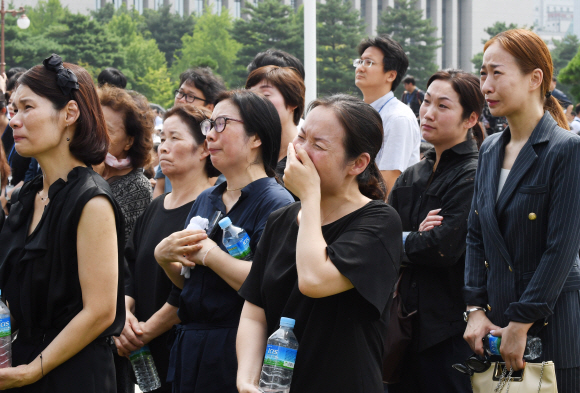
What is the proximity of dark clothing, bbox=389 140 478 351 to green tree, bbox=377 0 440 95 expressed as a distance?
54411 mm

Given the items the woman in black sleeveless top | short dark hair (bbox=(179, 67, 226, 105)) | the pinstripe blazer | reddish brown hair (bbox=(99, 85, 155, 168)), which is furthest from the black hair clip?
short dark hair (bbox=(179, 67, 226, 105))

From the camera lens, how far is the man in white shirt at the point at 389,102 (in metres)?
4.46

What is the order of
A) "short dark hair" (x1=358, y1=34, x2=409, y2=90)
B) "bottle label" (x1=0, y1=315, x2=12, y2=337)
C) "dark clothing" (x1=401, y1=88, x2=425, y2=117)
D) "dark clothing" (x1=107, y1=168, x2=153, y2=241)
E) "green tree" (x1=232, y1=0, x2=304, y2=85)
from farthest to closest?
"green tree" (x1=232, y1=0, x2=304, y2=85)
"dark clothing" (x1=401, y1=88, x2=425, y2=117)
"short dark hair" (x1=358, y1=34, x2=409, y2=90)
"dark clothing" (x1=107, y1=168, x2=153, y2=241)
"bottle label" (x1=0, y1=315, x2=12, y2=337)

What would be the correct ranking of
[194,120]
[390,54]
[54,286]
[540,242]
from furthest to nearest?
[390,54], [194,120], [540,242], [54,286]

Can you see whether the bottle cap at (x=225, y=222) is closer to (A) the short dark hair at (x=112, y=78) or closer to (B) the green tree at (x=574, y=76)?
(A) the short dark hair at (x=112, y=78)

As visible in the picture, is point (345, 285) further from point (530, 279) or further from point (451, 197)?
point (451, 197)

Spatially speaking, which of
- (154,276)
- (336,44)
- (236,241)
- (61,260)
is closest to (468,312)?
(236,241)

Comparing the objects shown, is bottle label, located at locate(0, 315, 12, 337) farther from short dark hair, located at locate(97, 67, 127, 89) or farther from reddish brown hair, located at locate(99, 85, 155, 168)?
short dark hair, located at locate(97, 67, 127, 89)

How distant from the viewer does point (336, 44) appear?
2051 inches

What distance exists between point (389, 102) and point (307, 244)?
2.77m

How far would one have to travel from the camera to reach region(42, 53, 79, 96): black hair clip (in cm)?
266

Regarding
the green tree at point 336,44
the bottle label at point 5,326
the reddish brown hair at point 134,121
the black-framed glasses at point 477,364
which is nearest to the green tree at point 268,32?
the green tree at point 336,44

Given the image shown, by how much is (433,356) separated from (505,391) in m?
0.61

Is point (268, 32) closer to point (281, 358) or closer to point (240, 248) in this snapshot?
point (240, 248)
